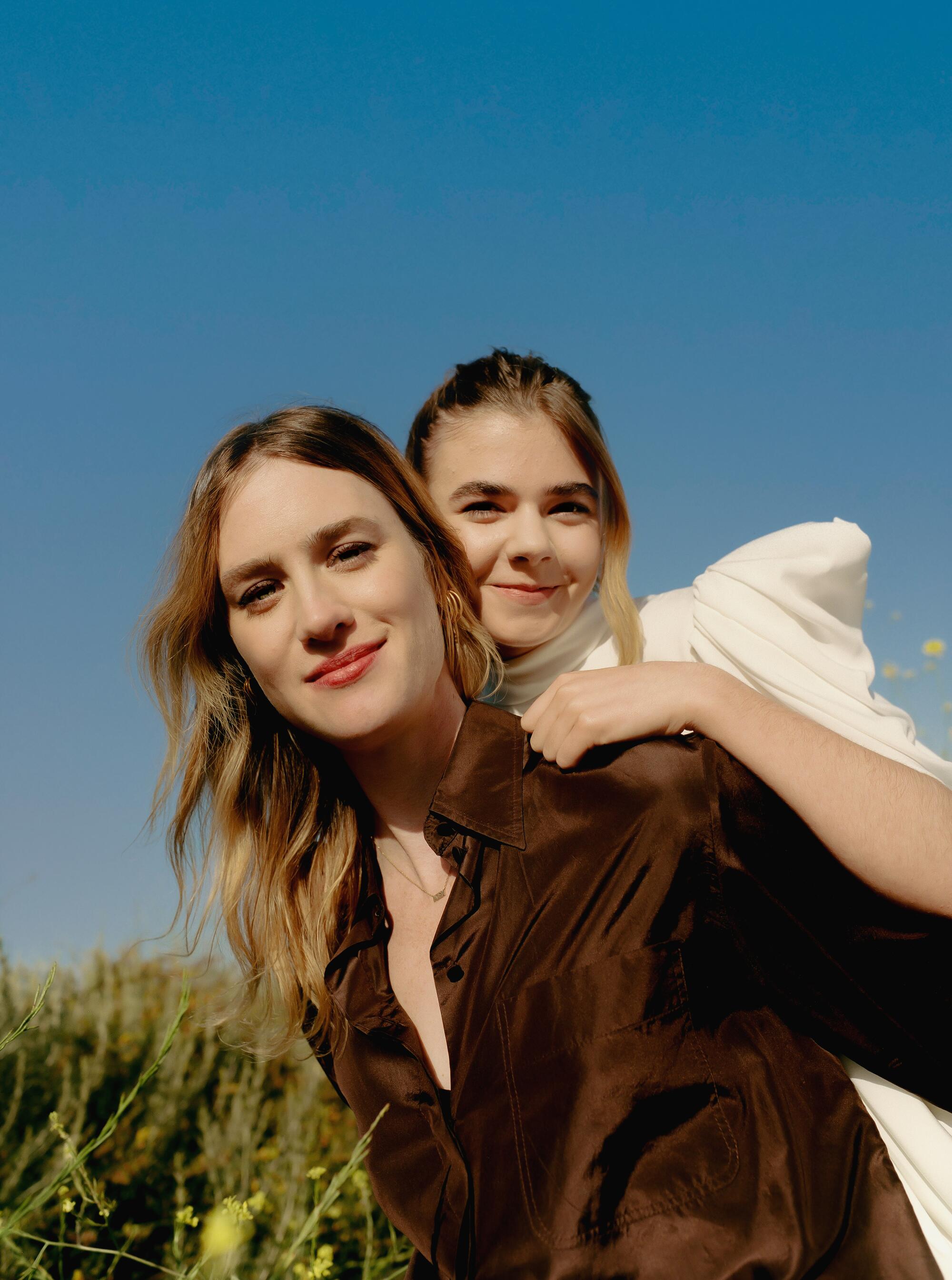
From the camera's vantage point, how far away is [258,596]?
2.47 meters

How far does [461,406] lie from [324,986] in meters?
1.87

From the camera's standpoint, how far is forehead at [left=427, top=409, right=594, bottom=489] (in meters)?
3.10

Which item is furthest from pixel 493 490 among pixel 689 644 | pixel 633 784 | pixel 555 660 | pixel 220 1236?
Result: pixel 220 1236

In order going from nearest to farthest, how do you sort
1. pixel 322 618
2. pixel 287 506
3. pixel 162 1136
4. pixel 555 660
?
1. pixel 322 618
2. pixel 287 506
3. pixel 555 660
4. pixel 162 1136

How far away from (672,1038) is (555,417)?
2.09m

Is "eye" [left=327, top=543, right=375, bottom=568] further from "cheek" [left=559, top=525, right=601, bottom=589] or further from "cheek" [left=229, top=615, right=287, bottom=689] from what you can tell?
"cheek" [left=559, top=525, right=601, bottom=589]

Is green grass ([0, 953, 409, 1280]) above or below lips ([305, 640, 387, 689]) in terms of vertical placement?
below

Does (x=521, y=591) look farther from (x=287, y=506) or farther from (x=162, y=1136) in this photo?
(x=162, y=1136)

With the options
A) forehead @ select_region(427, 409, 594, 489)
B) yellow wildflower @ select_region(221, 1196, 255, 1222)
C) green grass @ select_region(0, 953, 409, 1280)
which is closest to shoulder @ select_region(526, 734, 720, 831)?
yellow wildflower @ select_region(221, 1196, 255, 1222)

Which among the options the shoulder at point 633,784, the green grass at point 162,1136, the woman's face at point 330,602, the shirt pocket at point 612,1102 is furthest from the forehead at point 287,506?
the green grass at point 162,1136

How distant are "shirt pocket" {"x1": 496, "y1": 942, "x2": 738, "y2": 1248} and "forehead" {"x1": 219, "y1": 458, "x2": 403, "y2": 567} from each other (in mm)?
1138

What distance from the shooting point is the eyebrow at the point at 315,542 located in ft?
7.62

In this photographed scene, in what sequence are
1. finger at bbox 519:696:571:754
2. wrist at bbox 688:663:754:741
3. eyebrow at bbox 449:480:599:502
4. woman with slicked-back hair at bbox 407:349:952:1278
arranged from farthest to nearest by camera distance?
eyebrow at bbox 449:480:599:502
finger at bbox 519:696:571:754
wrist at bbox 688:663:754:741
woman with slicked-back hair at bbox 407:349:952:1278

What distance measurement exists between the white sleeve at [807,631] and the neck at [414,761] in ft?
2.20
